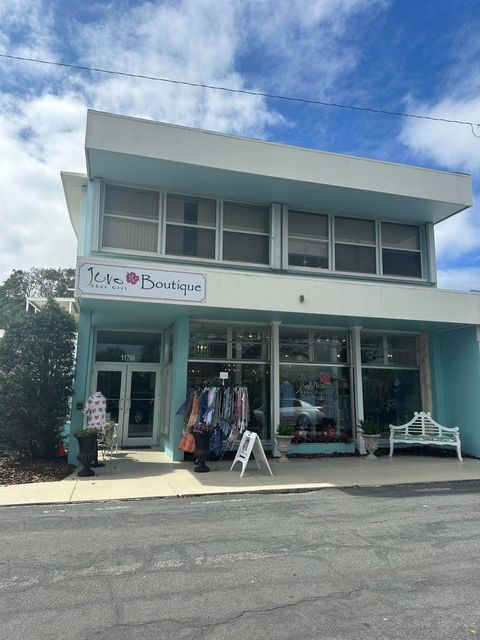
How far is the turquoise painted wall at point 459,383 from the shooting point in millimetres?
12369

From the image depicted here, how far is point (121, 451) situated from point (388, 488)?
6977mm

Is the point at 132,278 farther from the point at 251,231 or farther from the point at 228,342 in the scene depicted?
the point at 251,231

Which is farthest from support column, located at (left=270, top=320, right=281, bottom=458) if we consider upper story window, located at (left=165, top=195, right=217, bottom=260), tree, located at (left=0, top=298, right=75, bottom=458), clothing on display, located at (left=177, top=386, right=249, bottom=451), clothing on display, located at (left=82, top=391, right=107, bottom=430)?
tree, located at (left=0, top=298, right=75, bottom=458)

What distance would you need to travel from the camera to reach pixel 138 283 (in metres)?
9.62

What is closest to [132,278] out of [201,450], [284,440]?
[201,450]

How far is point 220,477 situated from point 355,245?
25.1 ft

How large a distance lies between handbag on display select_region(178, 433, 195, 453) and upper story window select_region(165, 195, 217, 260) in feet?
14.9

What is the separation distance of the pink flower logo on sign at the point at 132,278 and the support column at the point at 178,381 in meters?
2.05

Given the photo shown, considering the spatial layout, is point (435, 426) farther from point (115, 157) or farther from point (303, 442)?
point (115, 157)

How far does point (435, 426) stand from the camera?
12.3 metres

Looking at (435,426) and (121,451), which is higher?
(435,426)

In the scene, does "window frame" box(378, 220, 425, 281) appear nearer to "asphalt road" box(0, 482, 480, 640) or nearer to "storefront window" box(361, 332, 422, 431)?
"storefront window" box(361, 332, 422, 431)

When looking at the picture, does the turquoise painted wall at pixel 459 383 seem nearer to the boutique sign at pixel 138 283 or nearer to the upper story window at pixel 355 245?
the upper story window at pixel 355 245

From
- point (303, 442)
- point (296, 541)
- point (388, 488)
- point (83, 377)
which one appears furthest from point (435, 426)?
point (83, 377)
